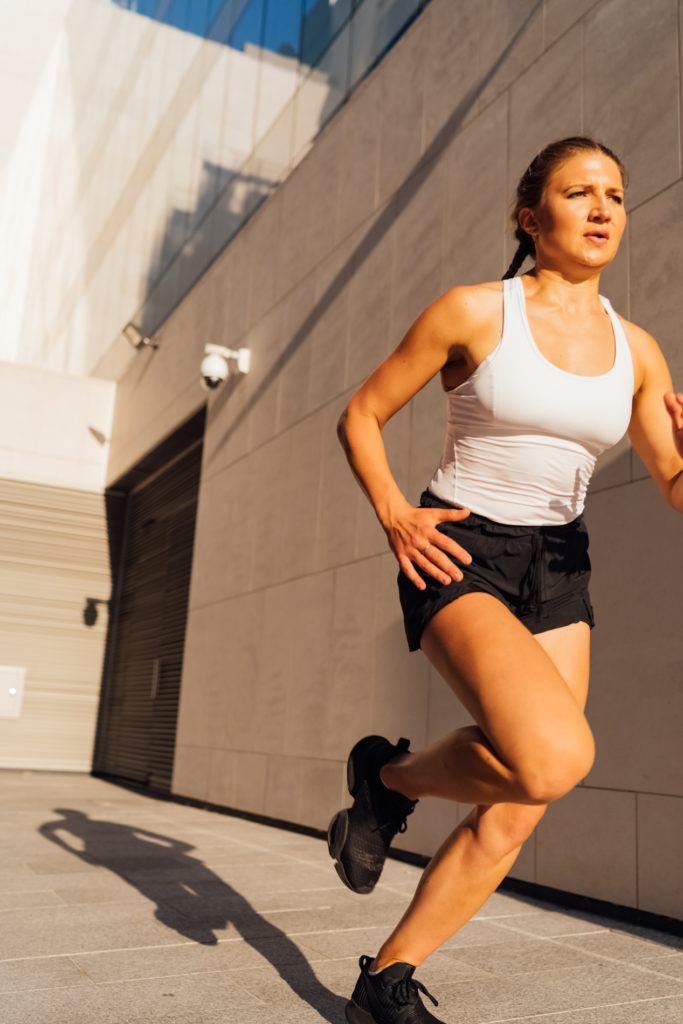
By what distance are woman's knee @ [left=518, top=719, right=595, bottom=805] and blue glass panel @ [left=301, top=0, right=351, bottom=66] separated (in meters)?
7.12

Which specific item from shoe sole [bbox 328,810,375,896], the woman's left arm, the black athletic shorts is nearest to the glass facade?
the woman's left arm

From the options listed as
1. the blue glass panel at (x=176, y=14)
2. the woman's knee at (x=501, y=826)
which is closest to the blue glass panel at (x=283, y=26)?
the blue glass panel at (x=176, y=14)

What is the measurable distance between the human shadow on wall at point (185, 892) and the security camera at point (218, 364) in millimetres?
3854

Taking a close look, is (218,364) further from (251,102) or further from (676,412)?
(676,412)

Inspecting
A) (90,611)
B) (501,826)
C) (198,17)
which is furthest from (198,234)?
(501,826)

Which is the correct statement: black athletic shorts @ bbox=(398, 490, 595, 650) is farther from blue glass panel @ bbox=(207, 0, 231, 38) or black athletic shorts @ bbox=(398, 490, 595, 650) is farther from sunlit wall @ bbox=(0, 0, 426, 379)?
blue glass panel @ bbox=(207, 0, 231, 38)

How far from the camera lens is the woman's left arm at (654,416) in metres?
2.11

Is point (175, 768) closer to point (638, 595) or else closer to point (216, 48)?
point (638, 595)

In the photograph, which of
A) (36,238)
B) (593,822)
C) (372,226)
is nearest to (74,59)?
(36,238)

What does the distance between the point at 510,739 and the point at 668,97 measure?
10.5 feet

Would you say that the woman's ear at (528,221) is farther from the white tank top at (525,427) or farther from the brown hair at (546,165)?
the white tank top at (525,427)

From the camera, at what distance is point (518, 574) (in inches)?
77.4

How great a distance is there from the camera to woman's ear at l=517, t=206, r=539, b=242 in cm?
210

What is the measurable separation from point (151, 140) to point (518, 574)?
40.4 ft
